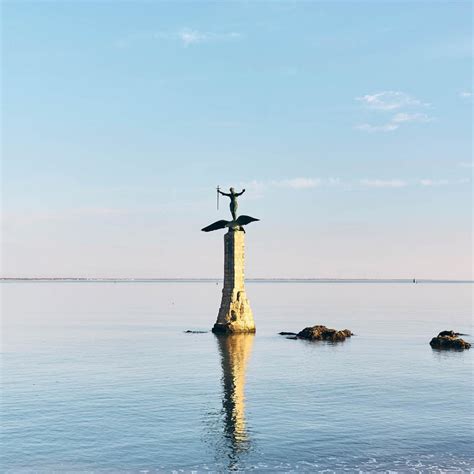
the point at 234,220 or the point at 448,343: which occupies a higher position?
the point at 234,220

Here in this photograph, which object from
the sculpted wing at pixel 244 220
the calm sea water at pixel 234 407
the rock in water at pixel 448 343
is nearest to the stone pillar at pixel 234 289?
the sculpted wing at pixel 244 220

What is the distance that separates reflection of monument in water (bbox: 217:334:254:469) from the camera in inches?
1154

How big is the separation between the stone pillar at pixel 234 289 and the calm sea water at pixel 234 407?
609 cm

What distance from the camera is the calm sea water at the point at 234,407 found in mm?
27531

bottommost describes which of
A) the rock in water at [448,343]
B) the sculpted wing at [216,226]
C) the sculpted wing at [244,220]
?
the rock in water at [448,343]

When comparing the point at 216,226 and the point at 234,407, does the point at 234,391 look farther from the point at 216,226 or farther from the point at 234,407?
the point at 216,226

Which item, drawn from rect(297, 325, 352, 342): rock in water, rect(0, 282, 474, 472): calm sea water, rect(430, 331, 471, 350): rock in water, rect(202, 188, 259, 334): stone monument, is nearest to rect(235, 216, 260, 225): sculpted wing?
rect(202, 188, 259, 334): stone monument

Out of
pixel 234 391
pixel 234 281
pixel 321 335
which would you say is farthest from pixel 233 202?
pixel 234 391

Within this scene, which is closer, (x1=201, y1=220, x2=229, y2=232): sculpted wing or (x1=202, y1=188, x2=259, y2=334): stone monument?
(x1=202, y1=188, x2=259, y2=334): stone monument

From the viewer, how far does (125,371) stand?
49344 mm

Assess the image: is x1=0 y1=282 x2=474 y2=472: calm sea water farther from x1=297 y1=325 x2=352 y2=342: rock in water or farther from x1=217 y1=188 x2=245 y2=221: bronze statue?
x1=217 y1=188 x2=245 y2=221: bronze statue

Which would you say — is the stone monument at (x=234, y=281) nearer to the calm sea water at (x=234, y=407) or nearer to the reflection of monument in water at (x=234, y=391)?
the reflection of monument in water at (x=234, y=391)

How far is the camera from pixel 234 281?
7344cm

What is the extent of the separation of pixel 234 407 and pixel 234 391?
4.88 m
